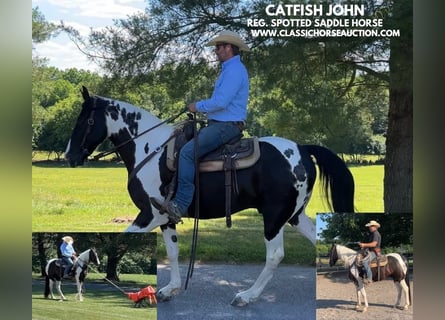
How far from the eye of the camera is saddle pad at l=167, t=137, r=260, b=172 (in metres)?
5.12

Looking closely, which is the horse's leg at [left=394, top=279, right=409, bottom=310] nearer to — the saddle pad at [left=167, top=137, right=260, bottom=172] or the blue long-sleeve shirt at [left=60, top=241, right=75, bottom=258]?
the saddle pad at [left=167, top=137, right=260, bottom=172]

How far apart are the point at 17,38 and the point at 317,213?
2.62 meters

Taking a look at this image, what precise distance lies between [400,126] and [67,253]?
8.97ft

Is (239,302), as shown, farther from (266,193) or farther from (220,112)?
(220,112)

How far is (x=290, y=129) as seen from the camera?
522 cm

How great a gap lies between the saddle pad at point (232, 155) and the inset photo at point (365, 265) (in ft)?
2.31

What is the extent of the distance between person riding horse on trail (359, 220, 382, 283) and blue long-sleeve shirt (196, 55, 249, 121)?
130 centimetres

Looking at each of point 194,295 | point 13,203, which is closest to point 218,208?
point 194,295

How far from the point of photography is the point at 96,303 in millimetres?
5215

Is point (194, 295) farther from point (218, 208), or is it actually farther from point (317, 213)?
point (317, 213)

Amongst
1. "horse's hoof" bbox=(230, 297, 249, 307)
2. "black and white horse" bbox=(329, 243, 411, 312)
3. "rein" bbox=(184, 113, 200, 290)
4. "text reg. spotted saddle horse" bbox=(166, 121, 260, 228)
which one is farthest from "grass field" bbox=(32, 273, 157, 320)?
"black and white horse" bbox=(329, 243, 411, 312)

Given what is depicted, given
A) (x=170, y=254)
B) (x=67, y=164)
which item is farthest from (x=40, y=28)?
(x=170, y=254)

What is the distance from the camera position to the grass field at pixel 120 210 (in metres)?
5.12

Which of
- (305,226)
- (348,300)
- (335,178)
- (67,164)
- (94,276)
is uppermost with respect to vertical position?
(67,164)
